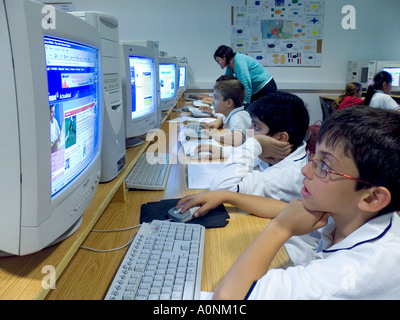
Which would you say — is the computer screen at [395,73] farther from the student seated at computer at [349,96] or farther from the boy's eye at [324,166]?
the boy's eye at [324,166]

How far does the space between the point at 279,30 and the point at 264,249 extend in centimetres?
450

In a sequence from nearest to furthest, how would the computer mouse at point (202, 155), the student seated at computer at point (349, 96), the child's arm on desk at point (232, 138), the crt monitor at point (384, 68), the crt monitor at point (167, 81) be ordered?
1. the computer mouse at point (202, 155)
2. the child's arm on desk at point (232, 138)
3. the crt monitor at point (167, 81)
4. the student seated at computer at point (349, 96)
5. the crt monitor at point (384, 68)

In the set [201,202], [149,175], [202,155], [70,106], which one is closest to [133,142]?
[149,175]

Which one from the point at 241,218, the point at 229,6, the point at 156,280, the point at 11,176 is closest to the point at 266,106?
the point at 241,218

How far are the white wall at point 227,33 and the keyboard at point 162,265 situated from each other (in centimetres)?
416

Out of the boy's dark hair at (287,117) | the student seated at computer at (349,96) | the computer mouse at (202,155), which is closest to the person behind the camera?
the boy's dark hair at (287,117)

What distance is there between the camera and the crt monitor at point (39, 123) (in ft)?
1.42

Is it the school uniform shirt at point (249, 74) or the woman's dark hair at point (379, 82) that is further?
the woman's dark hair at point (379, 82)

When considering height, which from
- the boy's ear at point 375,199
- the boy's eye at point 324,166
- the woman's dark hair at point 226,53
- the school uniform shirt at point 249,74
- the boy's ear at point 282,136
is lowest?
the boy's ear at point 375,199

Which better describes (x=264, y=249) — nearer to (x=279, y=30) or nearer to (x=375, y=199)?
(x=375, y=199)

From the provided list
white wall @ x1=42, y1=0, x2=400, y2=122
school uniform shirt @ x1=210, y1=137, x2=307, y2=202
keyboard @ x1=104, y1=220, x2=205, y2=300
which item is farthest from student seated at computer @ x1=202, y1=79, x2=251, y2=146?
white wall @ x1=42, y1=0, x2=400, y2=122

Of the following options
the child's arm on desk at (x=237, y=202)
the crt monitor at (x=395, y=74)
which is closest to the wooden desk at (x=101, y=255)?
the child's arm on desk at (x=237, y=202)

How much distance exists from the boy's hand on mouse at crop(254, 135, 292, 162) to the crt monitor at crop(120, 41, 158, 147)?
51 centimetres

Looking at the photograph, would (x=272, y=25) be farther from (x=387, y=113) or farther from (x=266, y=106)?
(x=387, y=113)
